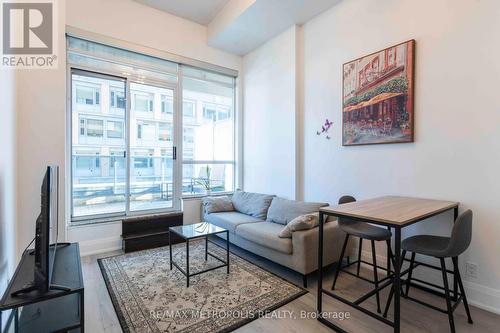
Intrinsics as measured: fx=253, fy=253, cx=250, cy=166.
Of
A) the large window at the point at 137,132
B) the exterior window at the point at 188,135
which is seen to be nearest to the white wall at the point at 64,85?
the large window at the point at 137,132

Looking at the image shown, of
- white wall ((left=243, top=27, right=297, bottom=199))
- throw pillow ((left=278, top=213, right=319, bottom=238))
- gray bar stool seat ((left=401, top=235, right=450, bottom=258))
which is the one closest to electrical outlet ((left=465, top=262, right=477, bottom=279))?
gray bar stool seat ((left=401, top=235, right=450, bottom=258))

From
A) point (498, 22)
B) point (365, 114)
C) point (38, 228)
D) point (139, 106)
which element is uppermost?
point (498, 22)

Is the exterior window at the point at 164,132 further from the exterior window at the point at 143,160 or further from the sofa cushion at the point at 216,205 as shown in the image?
the sofa cushion at the point at 216,205

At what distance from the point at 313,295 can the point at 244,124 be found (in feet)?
11.1

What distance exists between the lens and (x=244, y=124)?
197 inches

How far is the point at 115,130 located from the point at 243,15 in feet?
8.28

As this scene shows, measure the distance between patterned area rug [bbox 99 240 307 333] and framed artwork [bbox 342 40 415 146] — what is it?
1.89 meters

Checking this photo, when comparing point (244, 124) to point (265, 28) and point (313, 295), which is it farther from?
point (313, 295)

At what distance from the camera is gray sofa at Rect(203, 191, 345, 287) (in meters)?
2.57

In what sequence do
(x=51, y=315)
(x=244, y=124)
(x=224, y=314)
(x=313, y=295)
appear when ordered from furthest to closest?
(x=244, y=124) < (x=313, y=295) < (x=224, y=314) < (x=51, y=315)

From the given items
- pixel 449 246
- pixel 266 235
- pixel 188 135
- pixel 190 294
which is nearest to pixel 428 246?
pixel 449 246

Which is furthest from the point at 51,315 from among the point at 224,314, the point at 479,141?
the point at 479,141

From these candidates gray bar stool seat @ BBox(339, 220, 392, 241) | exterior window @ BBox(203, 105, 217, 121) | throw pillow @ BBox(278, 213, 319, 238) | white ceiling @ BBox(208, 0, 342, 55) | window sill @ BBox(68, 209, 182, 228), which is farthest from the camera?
exterior window @ BBox(203, 105, 217, 121)

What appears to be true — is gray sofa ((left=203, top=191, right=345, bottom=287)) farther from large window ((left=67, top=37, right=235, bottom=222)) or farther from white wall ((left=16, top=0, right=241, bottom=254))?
white wall ((left=16, top=0, right=241, bottom=254))
